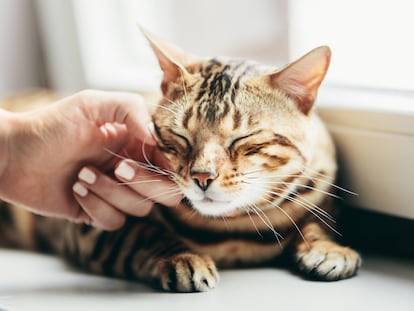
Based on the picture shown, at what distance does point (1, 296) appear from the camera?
3.15 ft

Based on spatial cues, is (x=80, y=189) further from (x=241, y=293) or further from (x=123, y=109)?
(x=241, y=293)

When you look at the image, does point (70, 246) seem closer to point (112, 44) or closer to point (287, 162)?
point (287, 162)

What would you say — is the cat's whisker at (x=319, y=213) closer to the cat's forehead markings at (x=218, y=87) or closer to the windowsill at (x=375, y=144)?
the windowsill at (x=375, y=144)

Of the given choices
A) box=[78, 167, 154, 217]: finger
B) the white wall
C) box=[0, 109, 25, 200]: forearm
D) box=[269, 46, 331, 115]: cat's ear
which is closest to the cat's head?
box=[269, 46, 331, 115]: cat's ear

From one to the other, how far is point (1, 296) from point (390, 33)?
2.62ft

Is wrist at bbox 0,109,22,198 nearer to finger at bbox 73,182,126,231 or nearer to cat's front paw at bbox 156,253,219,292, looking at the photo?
finger at bbox 73,182,126,231

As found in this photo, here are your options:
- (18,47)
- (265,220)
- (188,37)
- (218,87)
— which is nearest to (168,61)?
(218,87)

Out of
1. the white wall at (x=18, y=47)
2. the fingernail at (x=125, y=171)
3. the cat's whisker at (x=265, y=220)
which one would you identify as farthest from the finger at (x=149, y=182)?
the white wall at (x=18, y=47)

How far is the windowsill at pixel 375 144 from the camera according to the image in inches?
39.1

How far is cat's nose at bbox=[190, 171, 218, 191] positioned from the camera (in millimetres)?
867

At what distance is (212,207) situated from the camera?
3.02 ft

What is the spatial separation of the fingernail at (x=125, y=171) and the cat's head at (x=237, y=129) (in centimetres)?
6

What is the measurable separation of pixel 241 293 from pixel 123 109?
343 millimetres

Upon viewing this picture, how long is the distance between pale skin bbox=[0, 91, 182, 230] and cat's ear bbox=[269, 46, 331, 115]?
8.9 inches
